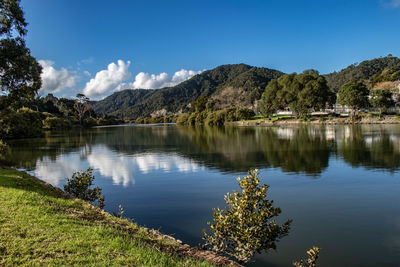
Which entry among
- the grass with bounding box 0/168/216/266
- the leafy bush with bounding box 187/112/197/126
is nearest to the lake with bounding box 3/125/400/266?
the grass with bounding box 0/168/216/266

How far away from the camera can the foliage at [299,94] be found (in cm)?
8881

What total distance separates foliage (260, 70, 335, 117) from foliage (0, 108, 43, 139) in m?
77.3

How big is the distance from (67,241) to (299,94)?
A: 9353 cm

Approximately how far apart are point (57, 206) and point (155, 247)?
15.1 feet

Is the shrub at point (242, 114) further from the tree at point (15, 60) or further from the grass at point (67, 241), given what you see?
the grass at point (67, 241)

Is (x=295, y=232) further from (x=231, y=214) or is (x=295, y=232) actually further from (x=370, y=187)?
(x=370, y=187)

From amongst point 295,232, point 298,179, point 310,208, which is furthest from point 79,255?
point 298,179

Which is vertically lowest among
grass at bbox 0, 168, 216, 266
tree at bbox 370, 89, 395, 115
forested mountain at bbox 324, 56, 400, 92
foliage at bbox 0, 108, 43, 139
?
grass at bbox 0, 168, 216, 266

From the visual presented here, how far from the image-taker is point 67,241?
233 inches

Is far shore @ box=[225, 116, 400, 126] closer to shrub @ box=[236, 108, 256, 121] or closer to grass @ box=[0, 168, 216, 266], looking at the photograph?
shrub @ box=[236, 108, 256, 121]

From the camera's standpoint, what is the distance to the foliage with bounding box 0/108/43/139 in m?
58.2

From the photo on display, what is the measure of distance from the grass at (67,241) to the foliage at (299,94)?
→ 294ft

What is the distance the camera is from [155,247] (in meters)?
6.51

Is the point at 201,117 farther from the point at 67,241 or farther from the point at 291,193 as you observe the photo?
the point at 67,241
